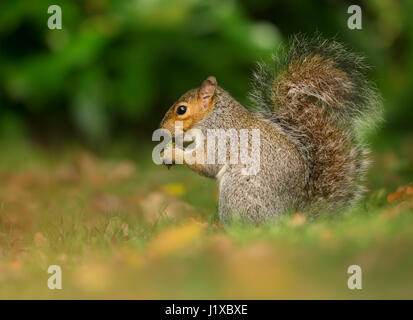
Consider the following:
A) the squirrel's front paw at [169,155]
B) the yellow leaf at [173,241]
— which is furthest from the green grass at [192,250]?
the squirrel's front paw at [169,155]

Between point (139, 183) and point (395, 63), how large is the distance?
159 inches

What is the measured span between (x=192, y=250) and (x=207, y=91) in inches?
44.2

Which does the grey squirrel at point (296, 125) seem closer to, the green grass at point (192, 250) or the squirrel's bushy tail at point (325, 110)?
the squirrel's bushy tail at point (325, 110)

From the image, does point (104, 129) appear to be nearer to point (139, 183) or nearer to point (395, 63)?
point (139, 183)

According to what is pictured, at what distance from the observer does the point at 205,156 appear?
3484 mm

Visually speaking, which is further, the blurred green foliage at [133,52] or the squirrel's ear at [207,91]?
the blurred green foliage at [133,52]

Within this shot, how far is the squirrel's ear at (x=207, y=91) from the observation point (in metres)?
3.60

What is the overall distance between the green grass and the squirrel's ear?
2.05 ft

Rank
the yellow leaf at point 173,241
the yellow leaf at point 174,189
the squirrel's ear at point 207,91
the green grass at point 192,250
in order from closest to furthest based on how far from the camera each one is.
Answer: the green grass at point 192,250, the yellow leaf at point 173,241, the squirrel's ear at point 207,91, the yellow leaf at point 174,189

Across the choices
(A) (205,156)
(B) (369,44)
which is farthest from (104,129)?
(A) (205,156)

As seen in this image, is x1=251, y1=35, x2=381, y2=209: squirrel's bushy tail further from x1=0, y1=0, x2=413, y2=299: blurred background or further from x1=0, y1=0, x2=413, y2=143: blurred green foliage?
x1=0, y1=0, x2=413, y2=143: blurred green foliage

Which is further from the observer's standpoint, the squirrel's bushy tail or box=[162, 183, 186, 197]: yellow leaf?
box=[162, 183, 186, 197]: yellow leaf

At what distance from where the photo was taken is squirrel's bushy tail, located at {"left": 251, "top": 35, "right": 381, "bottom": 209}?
11.3 feet

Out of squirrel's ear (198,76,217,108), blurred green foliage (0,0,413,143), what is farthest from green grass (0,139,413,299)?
blurred green foliage (0,0,413,143)
